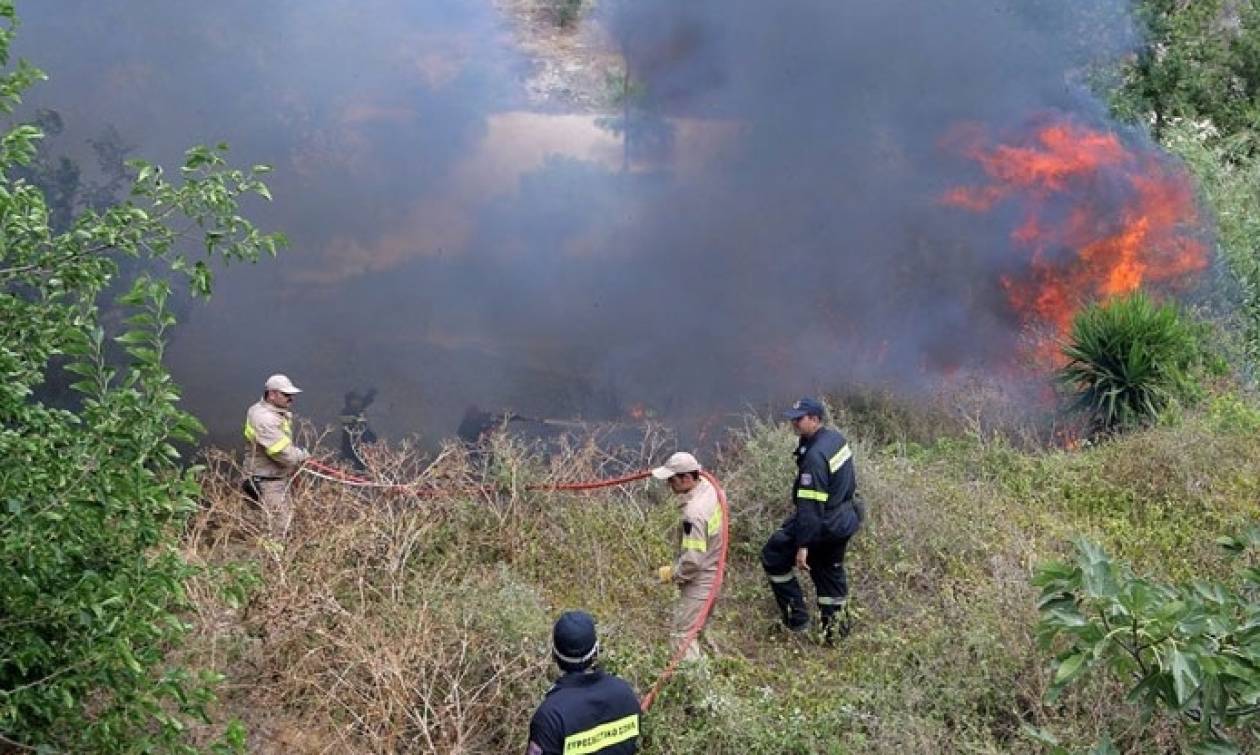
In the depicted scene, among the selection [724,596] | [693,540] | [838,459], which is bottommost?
[724,596]

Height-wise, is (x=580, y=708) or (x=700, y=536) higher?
(x=580, y=708)

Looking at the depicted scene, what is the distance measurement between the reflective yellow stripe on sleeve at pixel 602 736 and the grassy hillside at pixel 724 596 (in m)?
1.26

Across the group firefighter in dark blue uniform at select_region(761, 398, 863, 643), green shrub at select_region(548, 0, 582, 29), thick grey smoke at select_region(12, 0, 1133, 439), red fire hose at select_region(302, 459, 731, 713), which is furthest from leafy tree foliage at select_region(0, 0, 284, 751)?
green shrub at select_region(548, 0, 582, 29)

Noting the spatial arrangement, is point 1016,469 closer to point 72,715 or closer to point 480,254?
point 480,254

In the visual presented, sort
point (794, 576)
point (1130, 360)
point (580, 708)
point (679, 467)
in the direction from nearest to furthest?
1. point (580, 708)
2. point (679, 467)
3. point (794, 576)
4. point (1130, 360)

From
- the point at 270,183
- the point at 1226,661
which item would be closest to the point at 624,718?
the point at 1226,661

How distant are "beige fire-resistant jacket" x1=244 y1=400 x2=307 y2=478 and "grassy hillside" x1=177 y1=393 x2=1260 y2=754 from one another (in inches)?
19.7

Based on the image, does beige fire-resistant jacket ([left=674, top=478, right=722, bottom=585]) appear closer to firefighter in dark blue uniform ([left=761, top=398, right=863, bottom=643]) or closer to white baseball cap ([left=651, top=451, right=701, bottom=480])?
white baseball cap ([left=651, top=451, right=701, bottom=480])

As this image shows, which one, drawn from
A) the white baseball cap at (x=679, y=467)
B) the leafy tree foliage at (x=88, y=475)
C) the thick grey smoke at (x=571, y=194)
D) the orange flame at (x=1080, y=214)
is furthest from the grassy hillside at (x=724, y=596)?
the orange flame at (x=1080, y=214)

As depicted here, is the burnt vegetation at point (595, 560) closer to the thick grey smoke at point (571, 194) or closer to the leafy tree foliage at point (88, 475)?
the leafy tree foliage at point (88, 475)

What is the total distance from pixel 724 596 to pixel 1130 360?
509 cm

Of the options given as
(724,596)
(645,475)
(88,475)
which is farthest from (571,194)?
(88,475)

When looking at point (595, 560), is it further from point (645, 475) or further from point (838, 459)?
point (838, 459)

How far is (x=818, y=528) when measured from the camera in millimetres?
6859
